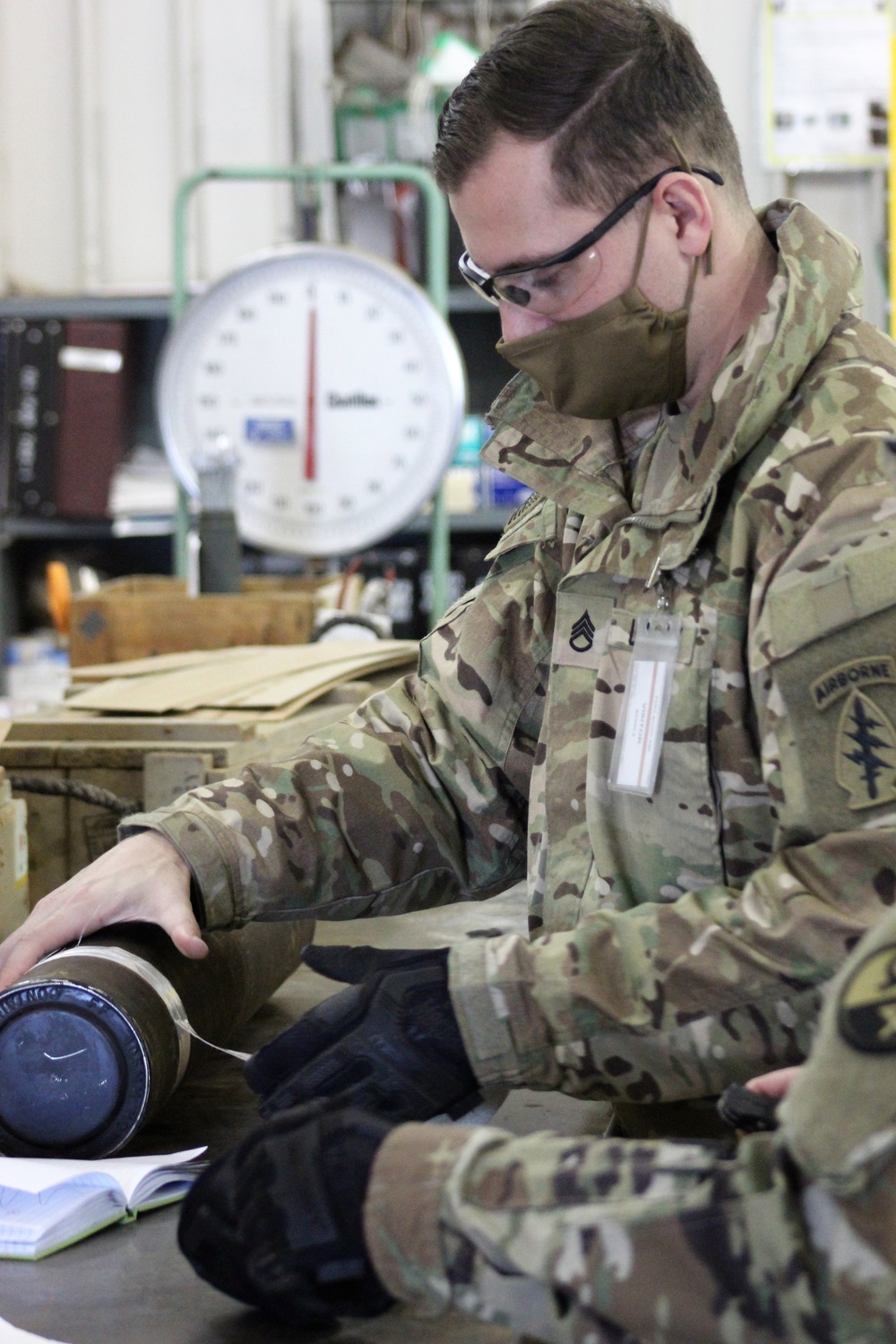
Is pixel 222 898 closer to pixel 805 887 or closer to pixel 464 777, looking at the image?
pixel 464 777

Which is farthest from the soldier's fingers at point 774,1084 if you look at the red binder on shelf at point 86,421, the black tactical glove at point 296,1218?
the red binder on shelf at point 86,421

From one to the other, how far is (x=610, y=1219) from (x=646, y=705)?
460 mm

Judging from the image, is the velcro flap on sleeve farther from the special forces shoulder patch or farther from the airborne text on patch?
the special forces shoulder patch

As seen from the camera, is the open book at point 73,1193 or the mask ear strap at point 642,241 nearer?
the open book at point 73,1193

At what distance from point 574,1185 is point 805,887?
0.91 feet

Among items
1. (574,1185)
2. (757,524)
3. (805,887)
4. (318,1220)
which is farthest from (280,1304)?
(757,524)

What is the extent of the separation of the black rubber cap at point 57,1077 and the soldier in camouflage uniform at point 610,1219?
0.21 m

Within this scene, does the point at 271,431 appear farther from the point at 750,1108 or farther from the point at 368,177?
the point at 750,1108

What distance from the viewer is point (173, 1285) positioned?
0.85 meters

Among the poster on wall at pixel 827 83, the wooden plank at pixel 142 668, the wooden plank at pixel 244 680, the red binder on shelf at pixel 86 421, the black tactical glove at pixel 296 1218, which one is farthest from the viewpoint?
the poster on wall at pixel 827 83

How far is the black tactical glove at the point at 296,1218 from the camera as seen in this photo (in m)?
0.75

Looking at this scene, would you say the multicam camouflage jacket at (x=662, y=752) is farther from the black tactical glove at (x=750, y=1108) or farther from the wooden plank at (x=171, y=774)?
the wooden plank at (x=171, y=774)

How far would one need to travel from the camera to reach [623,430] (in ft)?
4.19

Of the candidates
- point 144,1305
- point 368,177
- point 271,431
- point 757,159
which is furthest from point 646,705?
point 757,159
